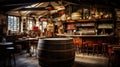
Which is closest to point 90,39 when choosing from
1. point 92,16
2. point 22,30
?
point 92,16

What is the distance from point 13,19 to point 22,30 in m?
1.28

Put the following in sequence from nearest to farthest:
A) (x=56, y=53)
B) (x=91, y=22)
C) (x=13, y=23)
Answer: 1. (x=56, y=53)
2. (x=13, y=23)
3. (x=91, y=22)

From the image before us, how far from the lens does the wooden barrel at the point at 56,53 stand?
379 cm

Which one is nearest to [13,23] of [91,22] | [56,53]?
[91,22]

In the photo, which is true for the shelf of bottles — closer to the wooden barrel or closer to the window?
the window

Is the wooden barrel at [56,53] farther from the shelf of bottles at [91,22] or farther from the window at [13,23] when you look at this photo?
the window at [13,23]

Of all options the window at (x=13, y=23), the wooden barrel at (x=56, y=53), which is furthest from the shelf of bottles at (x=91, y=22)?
the wooden barrel at (x=56, y=53)

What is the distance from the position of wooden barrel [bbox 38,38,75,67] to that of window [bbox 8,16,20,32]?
261 inches

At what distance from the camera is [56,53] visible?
3.78 metres

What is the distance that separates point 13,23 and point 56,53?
7266 millimetres

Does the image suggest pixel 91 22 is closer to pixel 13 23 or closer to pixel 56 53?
pixel 13 23

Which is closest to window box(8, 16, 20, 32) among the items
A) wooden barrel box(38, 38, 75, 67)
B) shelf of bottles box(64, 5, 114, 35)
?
shelf of bottles box(64, 5, 114, 35)

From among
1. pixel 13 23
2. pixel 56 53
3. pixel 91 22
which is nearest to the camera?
pixel 56 53

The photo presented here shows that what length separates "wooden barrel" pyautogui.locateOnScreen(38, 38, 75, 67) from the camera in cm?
379
